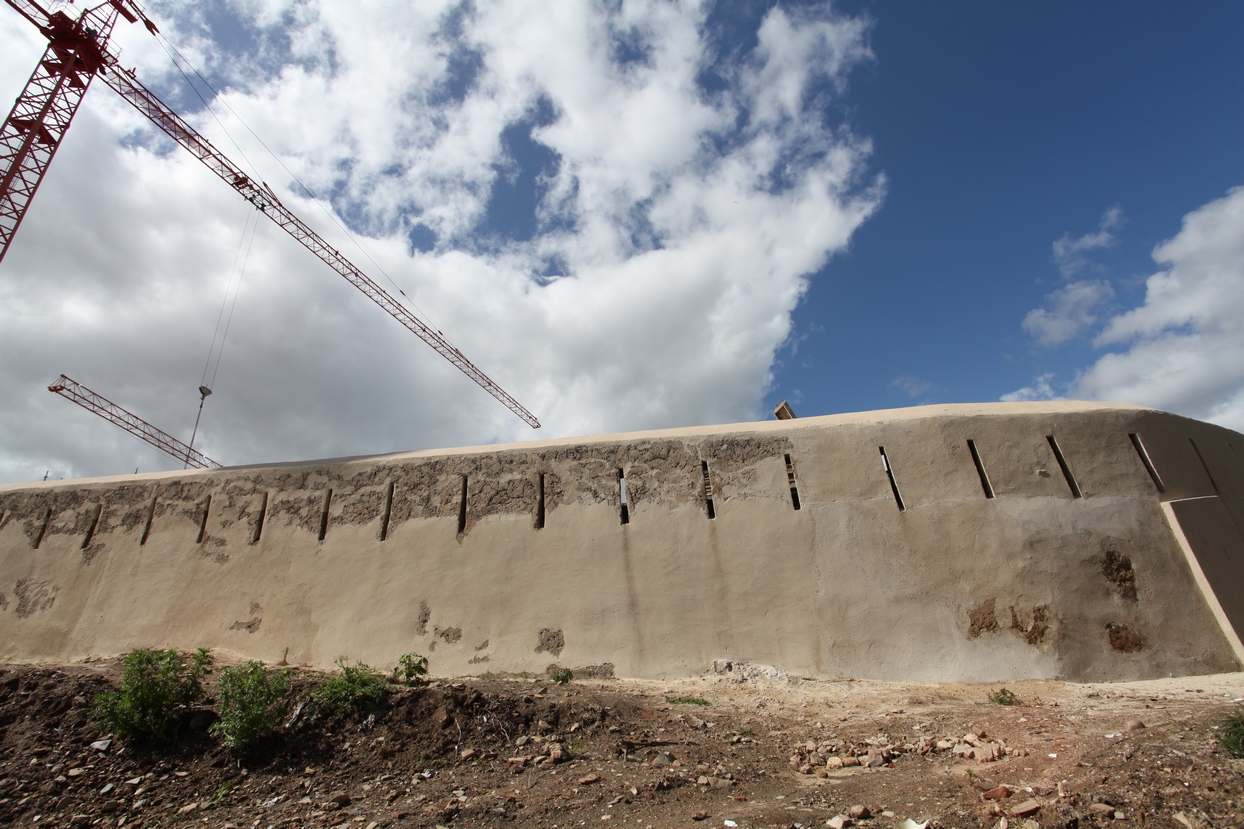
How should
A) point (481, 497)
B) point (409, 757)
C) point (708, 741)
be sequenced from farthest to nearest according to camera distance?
point (481, 497) → point (708, 741) → point (409, 757)

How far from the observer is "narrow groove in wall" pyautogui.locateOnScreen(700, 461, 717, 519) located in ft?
28.9

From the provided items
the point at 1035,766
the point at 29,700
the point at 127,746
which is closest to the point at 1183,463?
the point at 1035,766

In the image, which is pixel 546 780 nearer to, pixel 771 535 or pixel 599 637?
pixel 599 637

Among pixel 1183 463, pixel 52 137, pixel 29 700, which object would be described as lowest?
pixel 29 700

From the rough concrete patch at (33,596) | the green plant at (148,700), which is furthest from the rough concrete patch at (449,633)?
the rough concrete patch at (33,596)

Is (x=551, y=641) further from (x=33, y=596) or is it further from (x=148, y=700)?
(x=33, y=596)

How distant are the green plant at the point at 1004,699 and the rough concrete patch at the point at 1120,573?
2.54 meters

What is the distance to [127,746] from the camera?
5.33 meters

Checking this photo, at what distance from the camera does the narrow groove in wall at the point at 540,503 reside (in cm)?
920

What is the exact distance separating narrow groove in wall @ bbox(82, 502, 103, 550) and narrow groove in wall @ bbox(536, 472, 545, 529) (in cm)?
835

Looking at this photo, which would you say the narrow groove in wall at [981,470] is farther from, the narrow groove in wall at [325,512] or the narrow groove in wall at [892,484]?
the narrow groove in wall at [325,512]

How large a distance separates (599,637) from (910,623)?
4.17m

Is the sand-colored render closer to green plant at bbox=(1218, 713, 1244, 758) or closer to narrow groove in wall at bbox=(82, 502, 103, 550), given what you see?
→ narrow groove in wall at bbox=(82, 502, 103, 550)

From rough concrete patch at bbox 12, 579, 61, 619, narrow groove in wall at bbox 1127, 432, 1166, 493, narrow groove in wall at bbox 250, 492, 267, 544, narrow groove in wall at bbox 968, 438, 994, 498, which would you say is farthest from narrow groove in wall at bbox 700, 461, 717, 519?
rough concrete patch at bbox 12, 579, 61, 619
